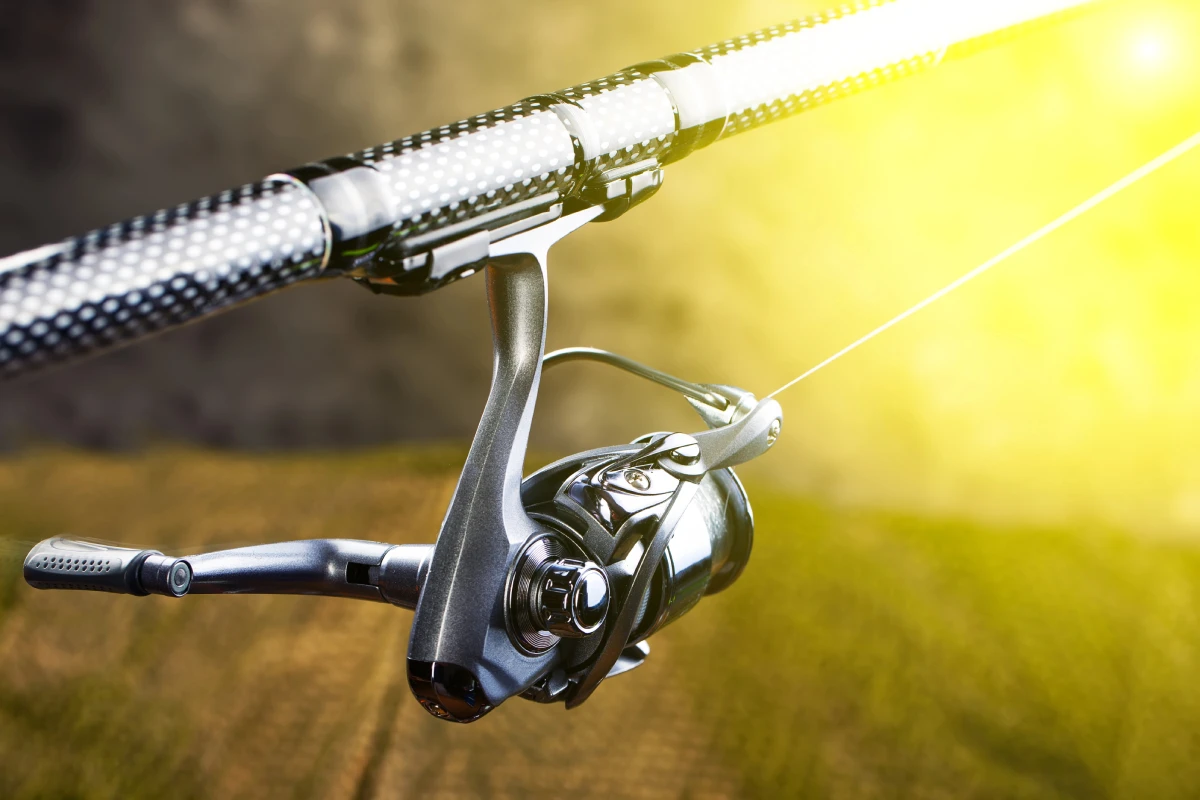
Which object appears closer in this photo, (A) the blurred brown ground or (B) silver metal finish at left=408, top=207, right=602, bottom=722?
(B) silver metal finish at left=408, top=207, right=602, bottom=722

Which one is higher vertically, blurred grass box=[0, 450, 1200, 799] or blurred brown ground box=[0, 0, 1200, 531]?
blurred brown ground box=[0, 0, 1200, 531]

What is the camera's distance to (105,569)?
0.49 metres

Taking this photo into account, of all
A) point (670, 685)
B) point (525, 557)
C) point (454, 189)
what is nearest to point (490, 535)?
point (525, 557)

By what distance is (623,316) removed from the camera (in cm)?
152

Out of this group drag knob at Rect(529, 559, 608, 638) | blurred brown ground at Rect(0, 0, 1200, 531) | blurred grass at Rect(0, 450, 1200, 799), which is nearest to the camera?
drag knob at Rect(529, 559, 608, 638)

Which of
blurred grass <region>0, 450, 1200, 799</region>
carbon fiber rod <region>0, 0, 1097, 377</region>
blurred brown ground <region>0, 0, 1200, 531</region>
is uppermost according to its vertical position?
carbon fiber rod <region>0, 0, 1097, 377</region>

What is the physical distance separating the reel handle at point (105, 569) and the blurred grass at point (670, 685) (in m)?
0.57

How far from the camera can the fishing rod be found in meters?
0.27

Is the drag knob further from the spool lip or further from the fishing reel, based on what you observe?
the spool lip

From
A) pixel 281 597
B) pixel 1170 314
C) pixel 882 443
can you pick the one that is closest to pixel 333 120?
pixel 281 597

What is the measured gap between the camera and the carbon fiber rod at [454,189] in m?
0.25

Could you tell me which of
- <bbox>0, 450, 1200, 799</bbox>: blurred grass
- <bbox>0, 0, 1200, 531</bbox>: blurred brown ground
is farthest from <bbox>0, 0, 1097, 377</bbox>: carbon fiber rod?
<bbox>0, 0, 1200, 531</bbox>: blurred brown ground

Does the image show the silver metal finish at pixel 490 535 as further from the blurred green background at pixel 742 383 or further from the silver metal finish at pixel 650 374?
the blurred green background at pixel 742 383

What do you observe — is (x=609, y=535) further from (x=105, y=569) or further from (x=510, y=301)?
(x=105, y=569)
